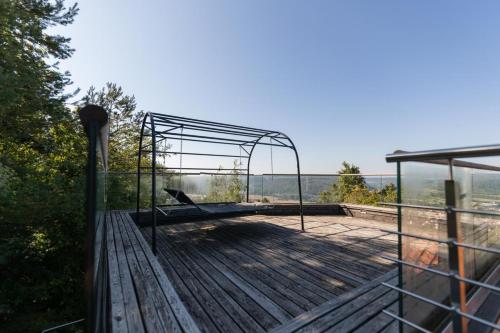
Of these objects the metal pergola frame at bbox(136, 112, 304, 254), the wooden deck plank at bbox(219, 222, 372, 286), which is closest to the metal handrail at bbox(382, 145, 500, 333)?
the wooden deck plank at bbox(219, 222, 372, 286)

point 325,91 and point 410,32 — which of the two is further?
point 325,91

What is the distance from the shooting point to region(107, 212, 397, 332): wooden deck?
1.48m

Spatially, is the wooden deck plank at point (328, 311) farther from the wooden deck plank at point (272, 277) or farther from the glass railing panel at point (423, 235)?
the glass railing panel at point (423, 235)

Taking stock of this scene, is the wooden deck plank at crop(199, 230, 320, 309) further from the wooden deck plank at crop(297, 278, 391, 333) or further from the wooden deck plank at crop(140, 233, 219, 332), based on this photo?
the wooden deck plank at crop(140, 233, 219, 332)

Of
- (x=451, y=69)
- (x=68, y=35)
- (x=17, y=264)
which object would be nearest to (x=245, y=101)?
(x=68, y=35)

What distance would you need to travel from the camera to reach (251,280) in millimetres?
2379

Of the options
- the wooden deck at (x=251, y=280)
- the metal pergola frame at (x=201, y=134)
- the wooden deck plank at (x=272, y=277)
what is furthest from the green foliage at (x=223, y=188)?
the wooden deck plank at (x=272, y=277)

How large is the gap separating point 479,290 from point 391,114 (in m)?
28.3

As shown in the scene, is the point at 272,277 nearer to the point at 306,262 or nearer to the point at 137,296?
the point at 306,262

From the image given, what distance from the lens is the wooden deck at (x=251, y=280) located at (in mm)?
1481

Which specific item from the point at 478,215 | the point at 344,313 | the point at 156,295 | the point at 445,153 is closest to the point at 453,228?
the point at 445,153

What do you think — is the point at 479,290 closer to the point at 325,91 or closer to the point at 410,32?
the point at 410,32

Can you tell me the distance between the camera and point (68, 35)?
Result: 7.70 m

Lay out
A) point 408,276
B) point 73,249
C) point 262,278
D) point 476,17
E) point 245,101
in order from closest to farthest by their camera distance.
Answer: point 408,276, point 262,278, point 73,249, point 476,17, point 245,101
